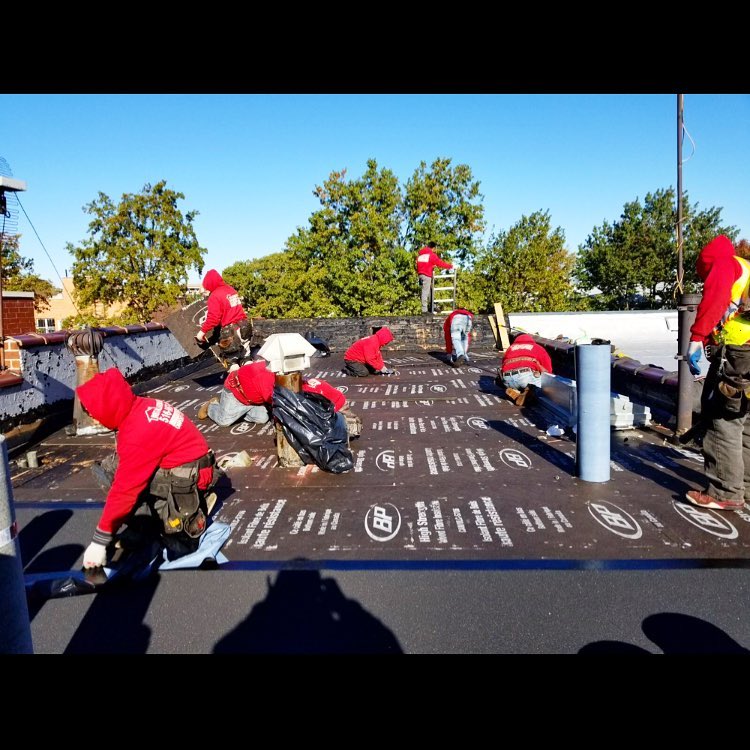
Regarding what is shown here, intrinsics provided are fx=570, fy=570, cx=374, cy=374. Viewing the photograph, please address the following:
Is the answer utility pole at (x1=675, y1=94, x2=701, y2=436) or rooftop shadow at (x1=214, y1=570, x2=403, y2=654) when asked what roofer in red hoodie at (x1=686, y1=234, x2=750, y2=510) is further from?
rooftop shadow at (x1=214, y1=570, x2=403, y2=654)

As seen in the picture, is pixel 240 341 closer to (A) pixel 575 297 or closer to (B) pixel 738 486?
(B) pixel 738 486

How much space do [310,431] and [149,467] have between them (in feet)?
7.08

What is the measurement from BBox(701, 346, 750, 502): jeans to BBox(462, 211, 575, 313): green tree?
1822 centimetres

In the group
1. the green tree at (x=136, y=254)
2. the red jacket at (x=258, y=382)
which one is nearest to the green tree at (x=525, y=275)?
the green tree at (x=136, y=254)

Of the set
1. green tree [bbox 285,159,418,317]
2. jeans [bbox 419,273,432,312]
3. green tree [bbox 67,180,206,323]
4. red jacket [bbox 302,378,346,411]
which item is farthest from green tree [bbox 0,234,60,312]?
red jacket [bbox 302,378,346,411]

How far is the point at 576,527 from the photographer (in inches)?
163

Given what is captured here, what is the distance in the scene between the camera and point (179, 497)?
3.73 meters

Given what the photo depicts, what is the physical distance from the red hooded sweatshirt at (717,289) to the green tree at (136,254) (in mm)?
18994

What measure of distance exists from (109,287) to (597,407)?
19652mm

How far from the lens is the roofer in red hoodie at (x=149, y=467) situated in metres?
3.42

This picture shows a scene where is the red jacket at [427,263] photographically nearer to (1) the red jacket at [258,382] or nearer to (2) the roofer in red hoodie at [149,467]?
(1) the red jacket at [258,382]

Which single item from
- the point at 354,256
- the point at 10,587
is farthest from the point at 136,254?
the point at 10,587

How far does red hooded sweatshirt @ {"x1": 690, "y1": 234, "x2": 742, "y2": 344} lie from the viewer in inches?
165

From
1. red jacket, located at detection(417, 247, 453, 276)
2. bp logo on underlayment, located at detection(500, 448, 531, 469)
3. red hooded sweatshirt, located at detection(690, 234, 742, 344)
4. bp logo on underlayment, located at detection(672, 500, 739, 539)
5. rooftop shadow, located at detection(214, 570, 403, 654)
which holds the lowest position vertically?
bp logo on underlayment, located at detection(500, 448, 531, 469)
